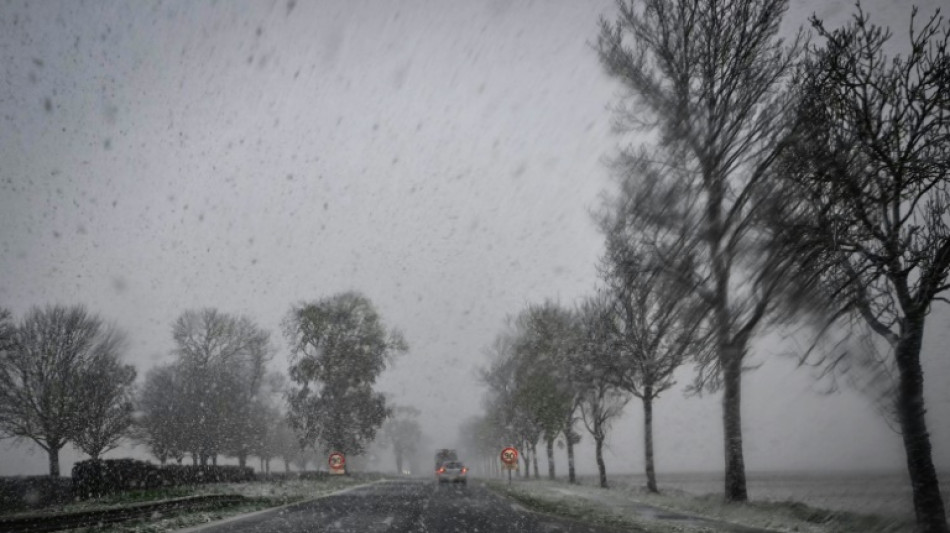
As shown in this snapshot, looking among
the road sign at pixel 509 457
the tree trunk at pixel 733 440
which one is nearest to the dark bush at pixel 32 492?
the road sign at pixel 509 457

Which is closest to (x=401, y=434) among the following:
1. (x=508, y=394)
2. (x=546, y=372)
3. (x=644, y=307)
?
(x=508, y=394)

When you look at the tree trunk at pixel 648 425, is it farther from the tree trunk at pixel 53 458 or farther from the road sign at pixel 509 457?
the tree trunk at pixel 53 458

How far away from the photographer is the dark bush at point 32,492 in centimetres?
2288

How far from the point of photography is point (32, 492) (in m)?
24.1

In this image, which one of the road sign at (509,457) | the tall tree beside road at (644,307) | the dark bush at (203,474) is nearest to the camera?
the tall tree beside road at (644,307)

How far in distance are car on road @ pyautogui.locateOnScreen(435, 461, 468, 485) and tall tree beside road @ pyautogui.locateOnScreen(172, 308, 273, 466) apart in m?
20.3

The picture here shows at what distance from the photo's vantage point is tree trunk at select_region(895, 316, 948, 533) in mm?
8734

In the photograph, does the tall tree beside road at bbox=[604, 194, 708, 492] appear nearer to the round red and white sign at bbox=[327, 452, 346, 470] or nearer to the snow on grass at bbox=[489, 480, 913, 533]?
the snow on grass at bbox=[489, 480, 913, 533]

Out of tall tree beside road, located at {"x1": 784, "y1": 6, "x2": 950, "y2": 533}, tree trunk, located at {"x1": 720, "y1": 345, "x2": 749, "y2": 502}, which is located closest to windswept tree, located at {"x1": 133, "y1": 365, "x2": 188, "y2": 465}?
tree trunk, located at {"x1": 720, "y1": 345, "x2": 749, "y2": 502}

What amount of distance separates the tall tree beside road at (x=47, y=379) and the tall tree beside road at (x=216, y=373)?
830 centimetres

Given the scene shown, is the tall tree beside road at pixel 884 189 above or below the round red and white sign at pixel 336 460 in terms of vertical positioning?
above

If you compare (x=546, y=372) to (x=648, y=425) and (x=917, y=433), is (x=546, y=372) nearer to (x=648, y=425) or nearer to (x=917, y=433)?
(x=648, y=425)

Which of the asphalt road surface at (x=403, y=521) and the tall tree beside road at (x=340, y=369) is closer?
the asphalt road surface at (x=403, y=521)

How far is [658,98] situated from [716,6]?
2.44 meters
